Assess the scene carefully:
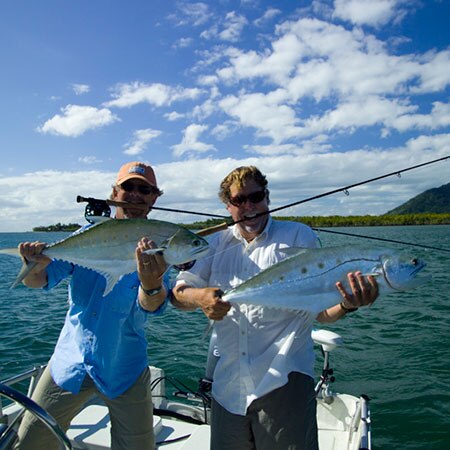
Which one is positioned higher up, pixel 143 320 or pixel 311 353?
pixel 143 320

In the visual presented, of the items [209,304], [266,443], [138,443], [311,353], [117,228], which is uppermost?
[117,228]

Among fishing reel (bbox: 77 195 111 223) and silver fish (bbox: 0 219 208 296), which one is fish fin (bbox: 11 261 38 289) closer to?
silver fish (bbox: 0 219 208 296)

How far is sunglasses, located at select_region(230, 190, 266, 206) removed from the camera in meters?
3.09

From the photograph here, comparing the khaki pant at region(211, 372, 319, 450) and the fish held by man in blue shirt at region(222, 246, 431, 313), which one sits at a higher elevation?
the fish held by man in blue shirt at region(222, 246, 431, 313)

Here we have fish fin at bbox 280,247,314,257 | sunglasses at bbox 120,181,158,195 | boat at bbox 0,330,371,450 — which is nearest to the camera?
fish fin at bbox 280,247,314,257

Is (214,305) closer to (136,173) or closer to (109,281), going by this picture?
(109,281)

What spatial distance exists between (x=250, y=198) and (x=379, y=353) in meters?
8.81

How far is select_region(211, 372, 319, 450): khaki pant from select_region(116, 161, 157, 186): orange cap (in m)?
2.00

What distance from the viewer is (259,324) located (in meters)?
2.94

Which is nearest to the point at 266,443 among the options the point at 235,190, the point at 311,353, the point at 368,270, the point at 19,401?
the point at 311,353

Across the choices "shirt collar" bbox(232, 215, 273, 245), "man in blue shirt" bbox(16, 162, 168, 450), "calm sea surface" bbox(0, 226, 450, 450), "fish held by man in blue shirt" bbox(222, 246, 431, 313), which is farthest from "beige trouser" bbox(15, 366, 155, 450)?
"calm sea surface" bbox(0, 226, 450, 450)

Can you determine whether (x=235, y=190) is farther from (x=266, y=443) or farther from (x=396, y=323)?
(x=396, y=323)

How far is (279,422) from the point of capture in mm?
2715

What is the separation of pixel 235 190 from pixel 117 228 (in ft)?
3.42
